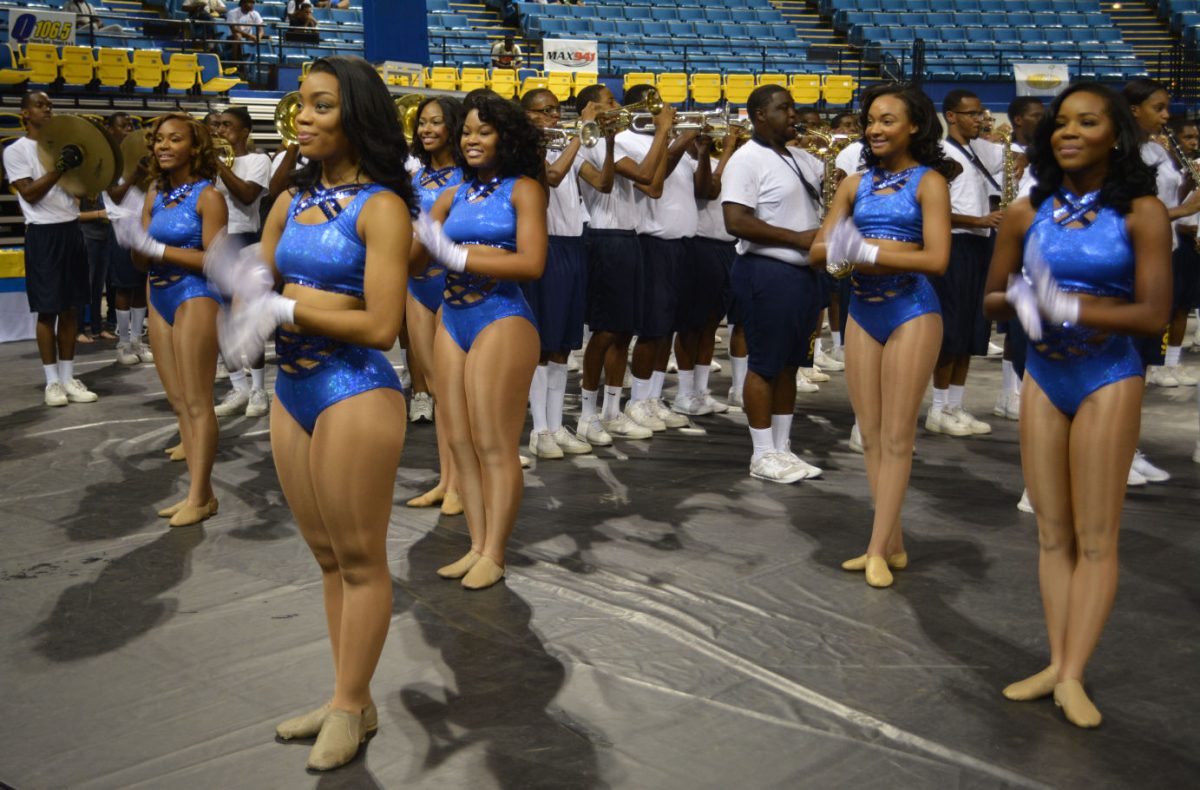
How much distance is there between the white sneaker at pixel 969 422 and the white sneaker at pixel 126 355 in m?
6.72

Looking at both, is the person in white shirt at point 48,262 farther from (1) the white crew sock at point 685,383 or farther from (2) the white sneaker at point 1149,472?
(2) the white sneaker at point 1149,472

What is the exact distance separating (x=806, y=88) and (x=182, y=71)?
991cm

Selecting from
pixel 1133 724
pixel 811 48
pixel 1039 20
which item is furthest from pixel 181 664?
pixel 1039 20

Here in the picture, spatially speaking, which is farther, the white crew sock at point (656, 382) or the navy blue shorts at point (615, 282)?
the white crew sock at point (656, 382)

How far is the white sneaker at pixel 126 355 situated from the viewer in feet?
33.3

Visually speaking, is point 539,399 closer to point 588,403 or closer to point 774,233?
point 588,403

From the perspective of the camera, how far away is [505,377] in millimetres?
4555

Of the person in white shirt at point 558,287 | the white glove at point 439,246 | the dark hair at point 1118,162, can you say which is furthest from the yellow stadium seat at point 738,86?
the dark hair at point 1118,162

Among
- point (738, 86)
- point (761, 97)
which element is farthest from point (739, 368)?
point (738, 86)

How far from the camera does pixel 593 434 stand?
712 centimetres

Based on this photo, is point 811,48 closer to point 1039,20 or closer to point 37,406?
point 1039,20

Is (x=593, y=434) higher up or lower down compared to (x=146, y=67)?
lower down

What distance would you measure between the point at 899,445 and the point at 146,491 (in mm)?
3864

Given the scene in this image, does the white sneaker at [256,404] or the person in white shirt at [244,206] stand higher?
the person in white shirt at [244,206]
